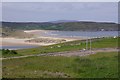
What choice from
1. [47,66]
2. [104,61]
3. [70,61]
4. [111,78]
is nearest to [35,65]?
[47,66]

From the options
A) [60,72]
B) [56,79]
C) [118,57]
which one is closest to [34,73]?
[60,72]

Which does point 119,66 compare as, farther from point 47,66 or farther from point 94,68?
point 47,66

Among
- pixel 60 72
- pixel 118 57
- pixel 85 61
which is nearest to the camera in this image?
pixel 60 72

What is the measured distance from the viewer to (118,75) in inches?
1113

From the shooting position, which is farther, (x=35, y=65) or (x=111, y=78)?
(x=35, y=65)

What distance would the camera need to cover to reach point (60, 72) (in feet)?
99.6

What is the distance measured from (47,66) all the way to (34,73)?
4395 millimetres

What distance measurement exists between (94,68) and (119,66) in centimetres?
274

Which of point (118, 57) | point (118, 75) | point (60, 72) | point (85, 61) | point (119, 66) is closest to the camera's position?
point (118, 75)

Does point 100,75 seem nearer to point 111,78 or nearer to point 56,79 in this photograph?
point 111,78

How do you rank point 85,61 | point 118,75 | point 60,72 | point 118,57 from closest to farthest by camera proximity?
point 118,75
point 60,72
point 85,61
point 118,57

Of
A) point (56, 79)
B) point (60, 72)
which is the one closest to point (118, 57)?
point (60, 72)

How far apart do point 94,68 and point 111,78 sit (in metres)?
5.46

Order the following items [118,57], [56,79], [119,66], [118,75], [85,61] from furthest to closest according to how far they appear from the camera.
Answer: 1. [118,57]
2. [85,61]
3. [119,66]
4. [118,75]
5. [56,79]
